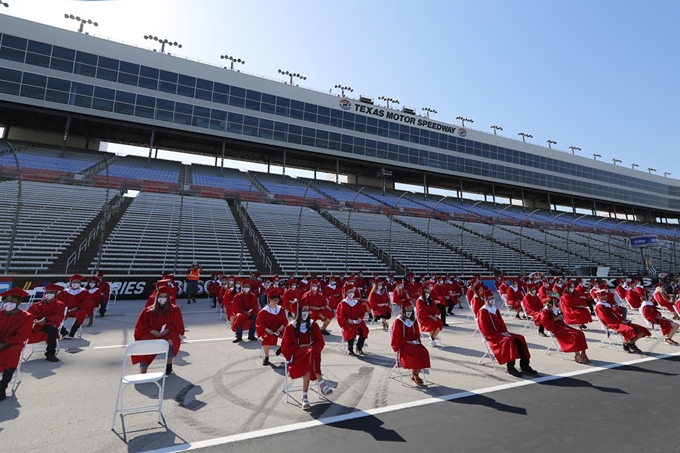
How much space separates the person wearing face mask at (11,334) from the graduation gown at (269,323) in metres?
3.98

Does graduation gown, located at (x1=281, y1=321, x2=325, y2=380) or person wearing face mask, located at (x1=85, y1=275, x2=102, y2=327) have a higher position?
graduation gown, located at (x1=281, y1=321, x2=325, y2=380)

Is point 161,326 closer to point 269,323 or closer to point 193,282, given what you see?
point 269,323

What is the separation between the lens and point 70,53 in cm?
3281

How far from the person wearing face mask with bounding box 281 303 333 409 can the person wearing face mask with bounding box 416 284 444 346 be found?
14.4ft

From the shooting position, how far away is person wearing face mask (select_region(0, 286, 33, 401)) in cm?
526

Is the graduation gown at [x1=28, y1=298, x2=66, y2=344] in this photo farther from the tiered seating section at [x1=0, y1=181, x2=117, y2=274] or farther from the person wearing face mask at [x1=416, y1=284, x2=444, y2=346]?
the tiered seating section at [x1=0, y1=181, x2=117, y2=274]

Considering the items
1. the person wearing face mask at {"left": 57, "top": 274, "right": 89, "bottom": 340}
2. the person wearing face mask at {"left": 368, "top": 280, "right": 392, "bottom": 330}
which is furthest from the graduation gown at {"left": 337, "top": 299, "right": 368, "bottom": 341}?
the person wearing face mask at {"left": 57, "top": 274, "right": 89, "bottom": 340}

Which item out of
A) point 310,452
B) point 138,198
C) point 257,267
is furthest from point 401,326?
point 138,198

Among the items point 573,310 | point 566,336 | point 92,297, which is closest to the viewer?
point 566,336

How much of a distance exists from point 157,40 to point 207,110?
11567 mm

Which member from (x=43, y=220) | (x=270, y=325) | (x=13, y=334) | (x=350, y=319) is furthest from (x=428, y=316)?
(x=43, y=220)

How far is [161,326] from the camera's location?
650cm

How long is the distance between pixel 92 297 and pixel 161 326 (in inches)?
219

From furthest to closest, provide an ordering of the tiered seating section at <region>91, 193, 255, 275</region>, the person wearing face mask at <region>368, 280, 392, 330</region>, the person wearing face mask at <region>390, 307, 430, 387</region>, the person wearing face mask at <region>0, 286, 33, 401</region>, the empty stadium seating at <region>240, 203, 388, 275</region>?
1. the empty stadium seating at <region>240, 203, 388, 275</region>
2. the tiered seating section at <region>91, 193, 255, 275</region>
3. the person wearing face mask at <region>368, 280, 392, 330</region>
4. the person wearing face mask at <region>390, 307, 430, 387</region>
5. the person wearing face mask at <region>0, 286, 33, 401</region>
